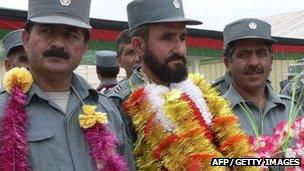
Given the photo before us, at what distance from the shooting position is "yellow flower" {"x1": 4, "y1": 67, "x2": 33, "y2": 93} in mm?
2121

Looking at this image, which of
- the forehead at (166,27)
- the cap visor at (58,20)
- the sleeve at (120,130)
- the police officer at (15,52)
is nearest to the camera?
the cap visor at (58,20)

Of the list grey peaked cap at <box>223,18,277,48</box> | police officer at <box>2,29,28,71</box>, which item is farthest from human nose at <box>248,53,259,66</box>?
police officer at <box>2,29,28,71</box>

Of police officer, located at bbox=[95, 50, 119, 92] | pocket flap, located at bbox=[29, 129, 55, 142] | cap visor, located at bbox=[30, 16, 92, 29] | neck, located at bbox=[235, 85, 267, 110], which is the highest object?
cap visor, located at bbox=[30, 16, 92, 29]

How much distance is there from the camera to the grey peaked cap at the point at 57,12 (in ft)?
6.98

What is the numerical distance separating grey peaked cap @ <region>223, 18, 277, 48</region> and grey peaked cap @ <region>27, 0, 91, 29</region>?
1379mm

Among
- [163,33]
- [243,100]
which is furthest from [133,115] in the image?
[243,100]

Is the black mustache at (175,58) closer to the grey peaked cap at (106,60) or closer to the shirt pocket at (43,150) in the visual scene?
the shirt pocket at (43,150)

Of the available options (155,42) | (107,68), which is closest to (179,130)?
(155,42)

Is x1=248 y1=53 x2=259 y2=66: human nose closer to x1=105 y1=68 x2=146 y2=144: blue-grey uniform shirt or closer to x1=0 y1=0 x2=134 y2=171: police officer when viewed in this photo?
x1=105 y1=68 x2=146 y2=144: blue-grey uniform shirt

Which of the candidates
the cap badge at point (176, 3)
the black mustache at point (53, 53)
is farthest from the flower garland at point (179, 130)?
the black mustache at point (53, 53)

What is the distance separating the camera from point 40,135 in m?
2.00

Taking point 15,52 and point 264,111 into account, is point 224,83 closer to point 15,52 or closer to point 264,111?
point 264,111

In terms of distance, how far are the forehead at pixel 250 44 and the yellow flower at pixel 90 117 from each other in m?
1.42

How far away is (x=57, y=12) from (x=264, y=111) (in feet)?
5.25
